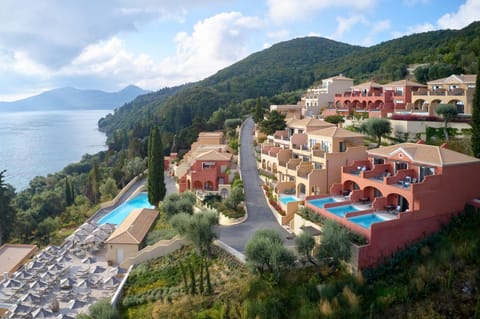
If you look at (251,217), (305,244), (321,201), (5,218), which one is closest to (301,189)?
(251,217)

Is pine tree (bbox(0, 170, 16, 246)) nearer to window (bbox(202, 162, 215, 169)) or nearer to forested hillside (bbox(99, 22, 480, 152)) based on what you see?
window (bbox(202, 162, 215, 169))

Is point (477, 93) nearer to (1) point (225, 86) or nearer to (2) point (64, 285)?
(2) point (64, 285)

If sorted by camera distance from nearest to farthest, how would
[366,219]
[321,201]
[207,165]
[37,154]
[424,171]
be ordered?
[366,219]
[424,171]
[321,201]
[207,165]
[37,154]

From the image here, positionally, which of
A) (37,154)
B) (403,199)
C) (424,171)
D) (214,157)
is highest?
(424,171)

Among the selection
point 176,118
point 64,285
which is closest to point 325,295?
point 64,285

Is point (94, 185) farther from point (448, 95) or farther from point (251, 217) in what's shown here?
point (448, 95)

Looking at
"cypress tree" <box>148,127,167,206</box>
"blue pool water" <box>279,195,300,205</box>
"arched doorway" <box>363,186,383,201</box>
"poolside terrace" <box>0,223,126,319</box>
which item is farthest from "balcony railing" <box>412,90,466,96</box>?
"poolside terrace" <box>0,223,126,319</box>

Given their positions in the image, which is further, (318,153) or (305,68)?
(305,68)

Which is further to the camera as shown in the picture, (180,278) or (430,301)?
(180,278)
